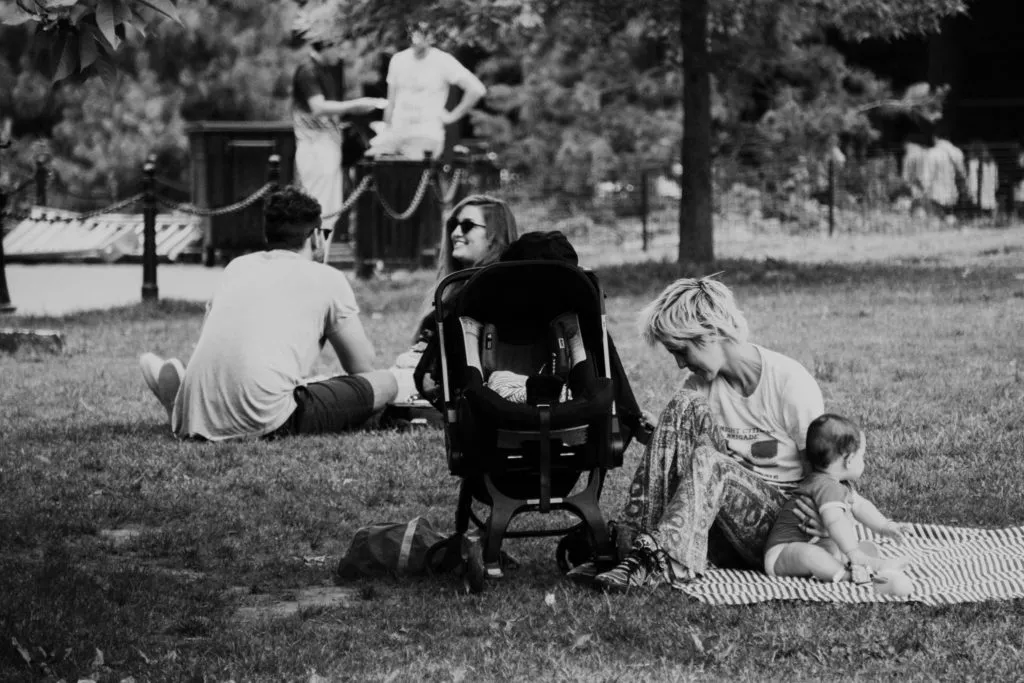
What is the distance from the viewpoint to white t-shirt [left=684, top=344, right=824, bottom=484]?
5.64 metres

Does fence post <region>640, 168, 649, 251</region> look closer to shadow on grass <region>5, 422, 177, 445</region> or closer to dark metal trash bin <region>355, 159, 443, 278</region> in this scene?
dark metal trash bin <region>355, 159, 443, 278</region>

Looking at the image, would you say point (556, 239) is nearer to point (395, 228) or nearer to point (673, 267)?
point (673, 267)

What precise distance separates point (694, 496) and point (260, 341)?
340 cm

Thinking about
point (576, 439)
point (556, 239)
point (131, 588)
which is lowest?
point (131, 588)

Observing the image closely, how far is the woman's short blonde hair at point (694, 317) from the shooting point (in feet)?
18.2

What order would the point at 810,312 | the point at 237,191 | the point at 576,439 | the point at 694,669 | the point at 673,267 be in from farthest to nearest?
the point at 237,191 < the point at 673,267 < the point at 810,312 < the point at 576,439 < the point at 694,669

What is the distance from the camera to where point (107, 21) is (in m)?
4.54

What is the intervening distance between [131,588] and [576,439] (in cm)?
160

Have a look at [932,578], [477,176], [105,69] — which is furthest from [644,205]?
[105,69]

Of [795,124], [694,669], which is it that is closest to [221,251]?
[795,124]

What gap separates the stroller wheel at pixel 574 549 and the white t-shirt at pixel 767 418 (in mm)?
584

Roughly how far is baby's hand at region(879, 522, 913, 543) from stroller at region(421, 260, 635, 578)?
0.92m

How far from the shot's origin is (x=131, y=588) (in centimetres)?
566

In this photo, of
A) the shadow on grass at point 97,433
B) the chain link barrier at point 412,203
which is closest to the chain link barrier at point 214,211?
the chain link barrier at point 412,203
